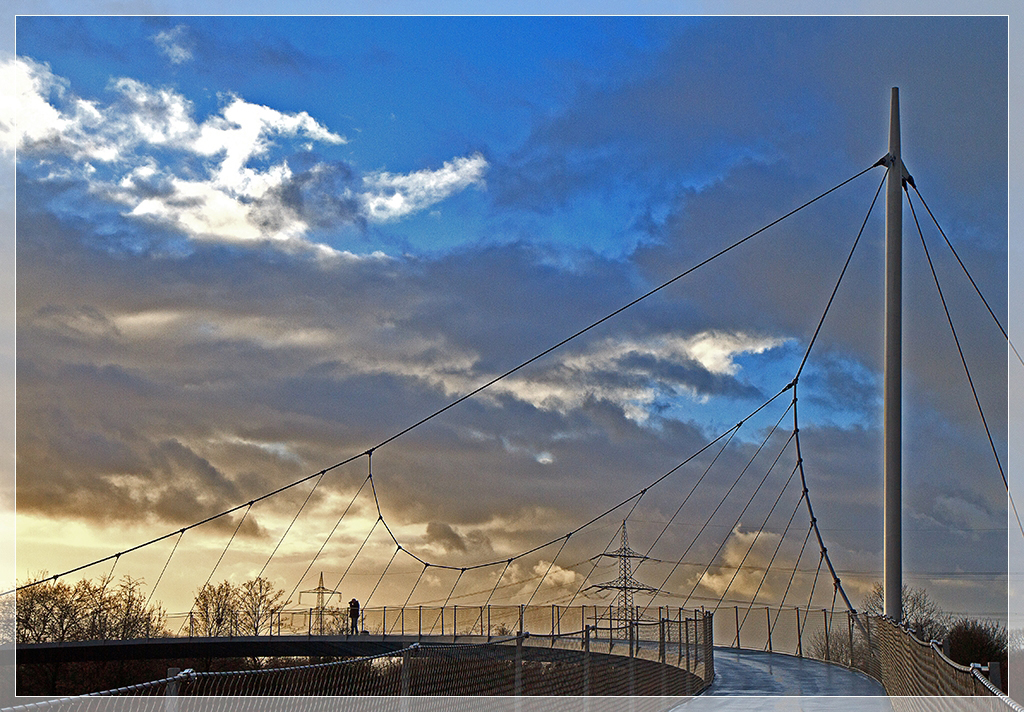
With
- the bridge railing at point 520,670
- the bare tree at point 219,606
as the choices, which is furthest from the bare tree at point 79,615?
the bridge railing at point 520,670

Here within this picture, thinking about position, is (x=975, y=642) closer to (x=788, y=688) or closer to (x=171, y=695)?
(x=788, y=688)

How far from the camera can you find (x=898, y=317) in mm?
27531

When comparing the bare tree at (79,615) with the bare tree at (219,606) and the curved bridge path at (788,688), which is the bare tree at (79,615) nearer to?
the bare tree at (219,606)

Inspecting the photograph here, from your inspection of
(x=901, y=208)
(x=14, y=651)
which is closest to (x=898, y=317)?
(x=901, y=208)

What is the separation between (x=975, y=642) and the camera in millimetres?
62594

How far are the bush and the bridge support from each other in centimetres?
3491

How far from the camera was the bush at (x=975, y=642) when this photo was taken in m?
59.1

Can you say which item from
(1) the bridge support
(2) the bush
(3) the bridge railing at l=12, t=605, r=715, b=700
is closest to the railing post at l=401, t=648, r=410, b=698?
(3) the bridge railing at l=12, t=605, r=715, b=700

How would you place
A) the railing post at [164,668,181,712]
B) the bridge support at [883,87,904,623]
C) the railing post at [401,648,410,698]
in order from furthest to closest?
the bridge support at [883,87,904,623] < the railing post at [401,648,410,698] < the railing post at [164,668,181,712]

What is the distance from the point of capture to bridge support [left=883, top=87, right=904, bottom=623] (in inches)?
1006

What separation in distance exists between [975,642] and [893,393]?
138ft

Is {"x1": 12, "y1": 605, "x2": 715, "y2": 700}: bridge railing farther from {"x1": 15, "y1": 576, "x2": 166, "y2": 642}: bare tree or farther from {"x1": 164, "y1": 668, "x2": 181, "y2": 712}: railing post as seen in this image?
{"x1": 15, "y1": 576, "x2": 166, "y2": 642}: bare tree

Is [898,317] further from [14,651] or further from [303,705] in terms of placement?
[14,651]

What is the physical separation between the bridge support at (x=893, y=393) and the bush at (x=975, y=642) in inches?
1375
